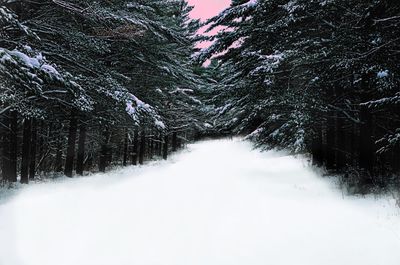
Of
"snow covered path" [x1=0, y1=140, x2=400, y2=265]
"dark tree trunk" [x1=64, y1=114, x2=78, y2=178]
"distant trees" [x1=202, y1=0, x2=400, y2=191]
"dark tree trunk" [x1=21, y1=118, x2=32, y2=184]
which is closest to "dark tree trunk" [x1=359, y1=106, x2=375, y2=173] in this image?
"distant trees" [x1=202, y1=0, x2=400, y2=191]

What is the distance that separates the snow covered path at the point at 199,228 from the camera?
463cm

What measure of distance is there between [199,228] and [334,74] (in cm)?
617

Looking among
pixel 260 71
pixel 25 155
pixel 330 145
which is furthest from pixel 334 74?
pixel 25 155

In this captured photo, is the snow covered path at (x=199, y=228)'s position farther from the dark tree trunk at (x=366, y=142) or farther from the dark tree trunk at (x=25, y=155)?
the dark tree trunk at (x=25, y=155)

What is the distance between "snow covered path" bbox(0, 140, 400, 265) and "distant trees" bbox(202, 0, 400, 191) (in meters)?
1.93

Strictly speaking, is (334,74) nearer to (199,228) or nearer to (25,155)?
(199,228)

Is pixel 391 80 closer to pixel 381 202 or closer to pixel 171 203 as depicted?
pixel 381 202

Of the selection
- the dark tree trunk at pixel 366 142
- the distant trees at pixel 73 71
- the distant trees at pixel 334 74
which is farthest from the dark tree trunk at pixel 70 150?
the dark tree trunk at pixel 366 142

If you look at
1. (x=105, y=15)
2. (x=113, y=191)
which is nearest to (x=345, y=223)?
(x=113, y=191)

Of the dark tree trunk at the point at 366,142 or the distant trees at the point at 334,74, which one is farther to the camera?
the dark tree trunk at the point at 366,142

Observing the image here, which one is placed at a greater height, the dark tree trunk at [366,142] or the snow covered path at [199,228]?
the dark tree trunk at [366,142]

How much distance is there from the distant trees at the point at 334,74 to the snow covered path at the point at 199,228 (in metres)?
1.93

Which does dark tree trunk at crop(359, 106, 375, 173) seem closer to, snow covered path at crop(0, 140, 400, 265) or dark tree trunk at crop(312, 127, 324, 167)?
snow covered path at crop(0, 140, 400, 265)

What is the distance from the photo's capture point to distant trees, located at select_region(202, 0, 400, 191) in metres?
8.02
